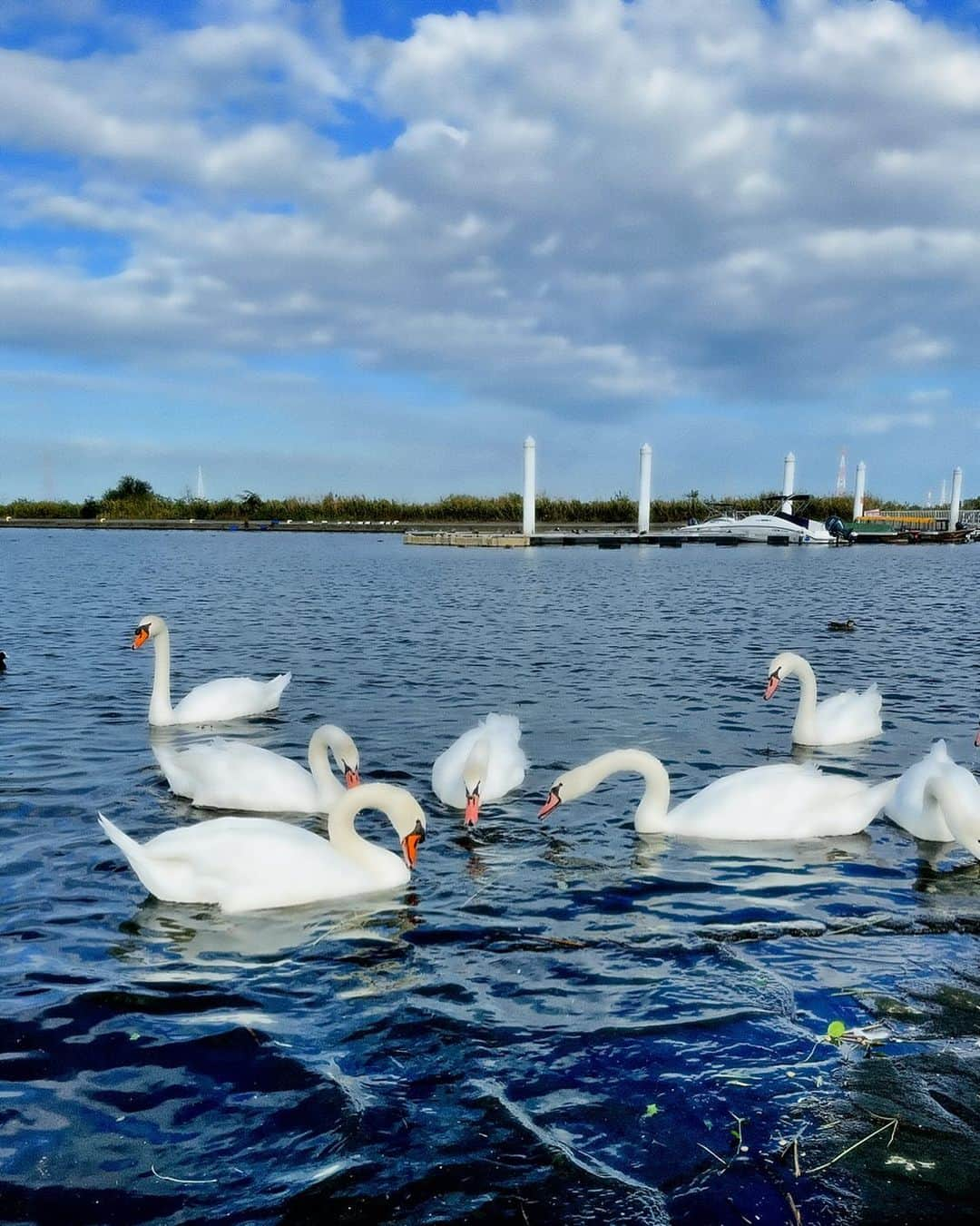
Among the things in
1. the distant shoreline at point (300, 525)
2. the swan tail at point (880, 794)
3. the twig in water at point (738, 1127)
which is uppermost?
the distant shoreline at point (300, 525)

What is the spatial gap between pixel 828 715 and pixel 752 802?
414 centimetres

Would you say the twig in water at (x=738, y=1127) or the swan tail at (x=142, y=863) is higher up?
the swan tail at (x=142, y=863)

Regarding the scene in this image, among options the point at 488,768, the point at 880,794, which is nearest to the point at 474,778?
the point at 488,768

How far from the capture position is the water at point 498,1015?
3.81 m

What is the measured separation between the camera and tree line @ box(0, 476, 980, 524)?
96.6m

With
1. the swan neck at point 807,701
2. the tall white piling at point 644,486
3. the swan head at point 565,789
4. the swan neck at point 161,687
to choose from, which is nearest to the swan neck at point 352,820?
the swan head at point 565,789

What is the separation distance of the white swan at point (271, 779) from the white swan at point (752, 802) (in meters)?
1.75

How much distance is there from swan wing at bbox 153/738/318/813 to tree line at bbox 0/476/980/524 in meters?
85.9

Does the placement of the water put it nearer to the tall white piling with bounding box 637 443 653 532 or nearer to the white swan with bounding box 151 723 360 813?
the white swan with bounding box 151 723 360 813

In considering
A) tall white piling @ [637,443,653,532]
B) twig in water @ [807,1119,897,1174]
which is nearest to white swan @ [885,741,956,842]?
twig in water @ [807,1119,897,1174]

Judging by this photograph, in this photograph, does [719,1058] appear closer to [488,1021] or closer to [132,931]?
[488,1021]

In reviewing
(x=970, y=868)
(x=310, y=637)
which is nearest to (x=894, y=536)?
(x=310, y=637)

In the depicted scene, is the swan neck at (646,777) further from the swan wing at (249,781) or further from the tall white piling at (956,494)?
the tall white piling at (956,494)

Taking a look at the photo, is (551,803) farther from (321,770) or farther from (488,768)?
(321,770)
